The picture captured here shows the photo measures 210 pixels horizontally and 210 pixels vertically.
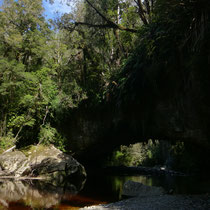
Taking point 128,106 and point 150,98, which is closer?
point 150,98

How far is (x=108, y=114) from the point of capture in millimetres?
12961

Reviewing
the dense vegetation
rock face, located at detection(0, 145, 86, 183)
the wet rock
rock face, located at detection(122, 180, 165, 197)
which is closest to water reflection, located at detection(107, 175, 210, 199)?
rock face, located at detection(122, 180, 165, 197)

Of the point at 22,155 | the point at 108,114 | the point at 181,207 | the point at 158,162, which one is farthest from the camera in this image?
the point at 158,162

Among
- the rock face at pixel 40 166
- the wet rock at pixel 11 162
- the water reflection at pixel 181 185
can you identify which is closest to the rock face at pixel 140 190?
the water reflection at pixel 181 185

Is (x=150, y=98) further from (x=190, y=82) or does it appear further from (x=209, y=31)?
(x=209, y=31)

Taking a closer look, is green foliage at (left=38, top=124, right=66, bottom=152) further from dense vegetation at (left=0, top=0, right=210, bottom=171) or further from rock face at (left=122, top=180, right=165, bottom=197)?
rock face at (left=122, top=180, right=165, bottom=197)

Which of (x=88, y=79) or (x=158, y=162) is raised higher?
(x=88, y=79)

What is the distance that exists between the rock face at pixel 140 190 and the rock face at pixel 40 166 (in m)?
4.36

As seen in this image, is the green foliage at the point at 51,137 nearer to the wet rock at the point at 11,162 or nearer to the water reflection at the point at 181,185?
the wet rock at the point at 11,162

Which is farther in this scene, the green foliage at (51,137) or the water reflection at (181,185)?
the green foliage at (51,137)

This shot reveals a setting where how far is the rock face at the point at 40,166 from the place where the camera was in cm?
1100

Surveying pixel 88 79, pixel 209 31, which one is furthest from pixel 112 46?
pixel 209 31

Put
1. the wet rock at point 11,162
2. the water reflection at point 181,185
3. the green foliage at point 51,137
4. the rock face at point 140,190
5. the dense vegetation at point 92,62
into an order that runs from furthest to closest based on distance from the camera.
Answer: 1. the green foliage at point 51,137
2. the wet rock at point 11,162
3. the water reflection at point 181,185
4. the dense vegetation at point 92,62
5. the rock face at point 140,190

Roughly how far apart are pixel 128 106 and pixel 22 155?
7.08m
